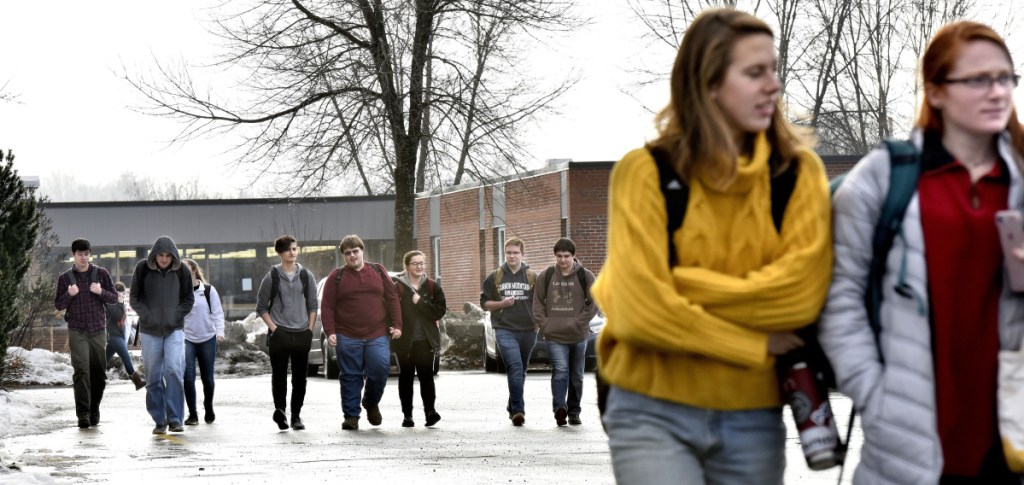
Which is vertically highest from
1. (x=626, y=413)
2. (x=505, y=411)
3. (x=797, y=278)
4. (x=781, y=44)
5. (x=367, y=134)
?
(x=781, y=44)

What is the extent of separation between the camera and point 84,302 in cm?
1616

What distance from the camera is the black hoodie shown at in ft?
48.6

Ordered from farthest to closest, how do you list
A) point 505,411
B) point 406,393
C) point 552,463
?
1. point 505,411
2. point 406,393
3. point 552,463

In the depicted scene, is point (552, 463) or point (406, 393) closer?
point (552, 463)

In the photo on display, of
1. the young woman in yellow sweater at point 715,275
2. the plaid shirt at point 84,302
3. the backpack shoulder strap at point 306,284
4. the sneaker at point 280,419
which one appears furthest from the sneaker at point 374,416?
the young woman in yellow sweater at point 715,275

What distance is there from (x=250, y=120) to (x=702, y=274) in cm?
3158

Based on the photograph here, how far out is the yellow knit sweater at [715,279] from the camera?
374cm

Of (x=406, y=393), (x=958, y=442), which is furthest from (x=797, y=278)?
(x=406, y=393)

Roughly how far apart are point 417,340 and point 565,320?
5.21 feet

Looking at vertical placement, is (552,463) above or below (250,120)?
below

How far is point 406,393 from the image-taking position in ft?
51.2

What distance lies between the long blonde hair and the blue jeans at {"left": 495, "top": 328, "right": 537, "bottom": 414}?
11.4 meters

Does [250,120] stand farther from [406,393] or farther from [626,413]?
[626,413]

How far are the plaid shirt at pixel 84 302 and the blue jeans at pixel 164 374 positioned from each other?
1.36 meters
